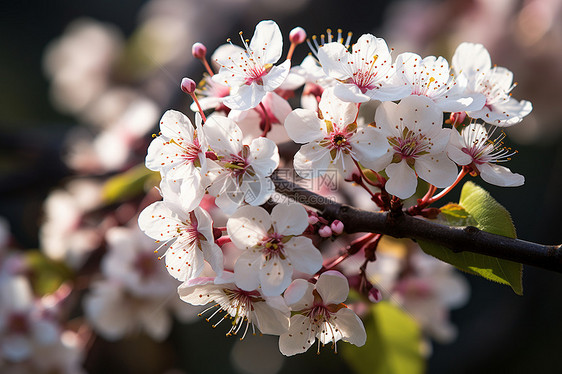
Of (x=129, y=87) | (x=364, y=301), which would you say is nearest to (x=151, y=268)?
(x=364, y=301)

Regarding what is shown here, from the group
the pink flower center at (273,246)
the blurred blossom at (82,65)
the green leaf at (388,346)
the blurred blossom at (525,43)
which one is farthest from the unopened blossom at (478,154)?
the blurred blossom at (82,65)

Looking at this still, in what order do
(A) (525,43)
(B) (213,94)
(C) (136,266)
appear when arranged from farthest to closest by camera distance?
(A) (525,43) → (C) (136,266) → (B) (213,94)

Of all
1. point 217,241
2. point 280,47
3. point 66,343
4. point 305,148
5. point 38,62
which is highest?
point 280,47

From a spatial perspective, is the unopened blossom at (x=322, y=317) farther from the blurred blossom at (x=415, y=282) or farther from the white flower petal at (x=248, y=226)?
the blurred blossom at (x=415, y=282)

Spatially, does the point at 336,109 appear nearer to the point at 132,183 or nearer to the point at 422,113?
the point at 422,113

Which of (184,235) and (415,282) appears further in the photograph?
(415,282)

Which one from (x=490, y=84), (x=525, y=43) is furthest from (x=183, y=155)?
(x=525, y=43)

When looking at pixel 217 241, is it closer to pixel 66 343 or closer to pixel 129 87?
pixel 66 343
